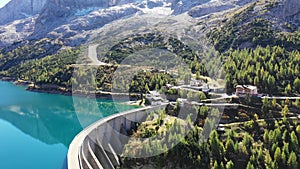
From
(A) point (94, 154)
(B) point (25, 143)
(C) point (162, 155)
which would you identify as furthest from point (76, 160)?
(B) point (25, 143)

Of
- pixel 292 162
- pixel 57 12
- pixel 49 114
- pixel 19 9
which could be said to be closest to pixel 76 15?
pixel 57 12

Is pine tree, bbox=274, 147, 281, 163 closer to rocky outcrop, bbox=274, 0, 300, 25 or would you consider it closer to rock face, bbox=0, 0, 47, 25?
rocky outcrop, bbox=274, 0, 300, 25

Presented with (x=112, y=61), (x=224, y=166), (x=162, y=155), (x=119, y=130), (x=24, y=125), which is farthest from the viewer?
(x=112, y=61)

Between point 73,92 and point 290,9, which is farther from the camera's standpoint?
point 290,9

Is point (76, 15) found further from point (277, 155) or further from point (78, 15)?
point (277, 155)

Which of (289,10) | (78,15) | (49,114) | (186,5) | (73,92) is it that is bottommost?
(49,114)

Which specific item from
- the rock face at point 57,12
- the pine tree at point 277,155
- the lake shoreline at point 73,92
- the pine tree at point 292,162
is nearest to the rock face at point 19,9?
the rock face at point 57,12

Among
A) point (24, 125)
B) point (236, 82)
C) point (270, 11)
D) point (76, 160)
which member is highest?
point (270, 11)

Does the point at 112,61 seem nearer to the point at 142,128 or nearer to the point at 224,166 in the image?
the point at 142,128
